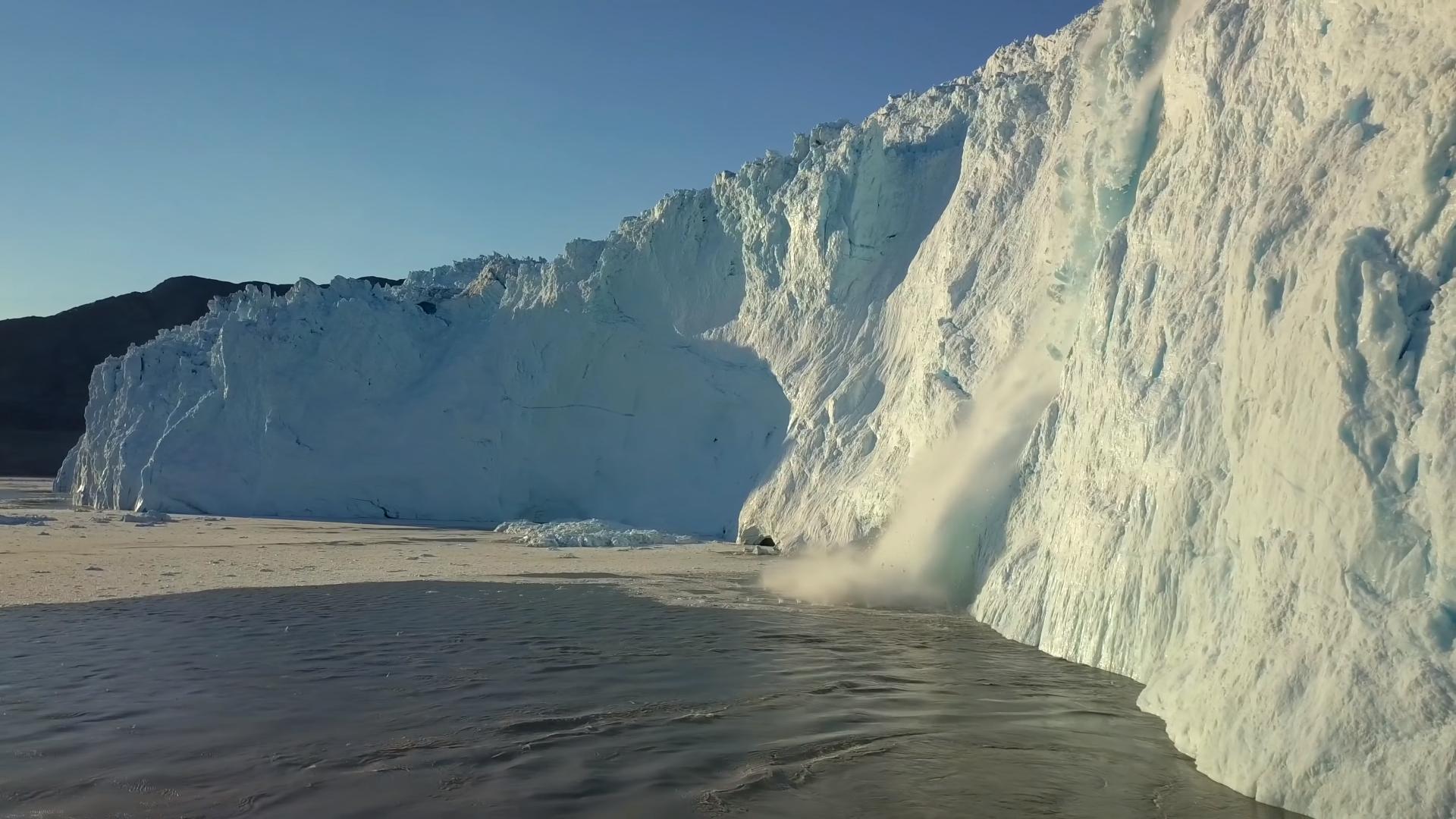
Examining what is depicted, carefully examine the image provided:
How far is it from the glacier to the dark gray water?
98 cm

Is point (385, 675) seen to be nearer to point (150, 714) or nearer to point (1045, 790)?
point (150, 714)

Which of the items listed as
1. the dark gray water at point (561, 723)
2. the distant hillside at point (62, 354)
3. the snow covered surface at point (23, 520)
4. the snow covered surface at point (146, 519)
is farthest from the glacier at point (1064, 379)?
the distant hillside at point (62, 354)

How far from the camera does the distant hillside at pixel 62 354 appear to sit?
10400cm

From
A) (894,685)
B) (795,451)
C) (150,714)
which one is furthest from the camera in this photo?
(795,451)

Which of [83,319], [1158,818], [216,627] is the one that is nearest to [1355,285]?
[1158,818]

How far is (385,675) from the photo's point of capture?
9758 mm

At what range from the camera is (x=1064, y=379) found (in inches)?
526

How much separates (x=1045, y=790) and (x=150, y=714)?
6540 millimetres

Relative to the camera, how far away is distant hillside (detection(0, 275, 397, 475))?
104 meters

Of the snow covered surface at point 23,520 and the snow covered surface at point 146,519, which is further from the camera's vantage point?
the snow covered surface at point 146,519

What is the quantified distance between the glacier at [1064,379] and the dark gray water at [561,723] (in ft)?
3.22

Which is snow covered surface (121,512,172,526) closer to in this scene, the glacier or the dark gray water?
the glacier

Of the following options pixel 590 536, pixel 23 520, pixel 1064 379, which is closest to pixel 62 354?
pixel 23 520

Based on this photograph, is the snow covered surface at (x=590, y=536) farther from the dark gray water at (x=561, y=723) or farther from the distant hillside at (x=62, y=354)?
the distant hillside at (x=62, y=354)
